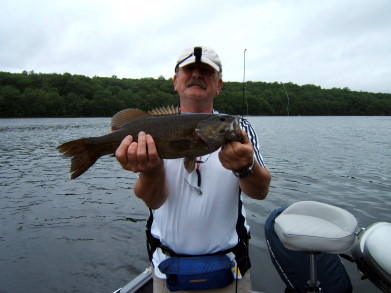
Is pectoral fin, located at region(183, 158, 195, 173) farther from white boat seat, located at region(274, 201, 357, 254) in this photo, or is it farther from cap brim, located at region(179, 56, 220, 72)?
white boat seat, located at region(274, 201, 357, 254)

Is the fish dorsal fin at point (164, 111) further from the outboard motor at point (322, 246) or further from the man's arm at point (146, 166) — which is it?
the outboard motor at point (322, 246)

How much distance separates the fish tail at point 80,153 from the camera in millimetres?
2963

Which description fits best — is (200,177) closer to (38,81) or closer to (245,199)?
(245,199)

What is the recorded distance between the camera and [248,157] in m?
2.48

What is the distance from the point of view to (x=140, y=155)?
8.49 feet

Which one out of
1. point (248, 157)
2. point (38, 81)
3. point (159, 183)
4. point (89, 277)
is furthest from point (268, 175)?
point (38, 81)

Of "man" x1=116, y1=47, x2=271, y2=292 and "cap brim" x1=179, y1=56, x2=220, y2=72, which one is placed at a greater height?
"cap brim" x1=179, y1=56, x2=220, y2=72

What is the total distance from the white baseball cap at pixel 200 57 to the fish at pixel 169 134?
48 cm

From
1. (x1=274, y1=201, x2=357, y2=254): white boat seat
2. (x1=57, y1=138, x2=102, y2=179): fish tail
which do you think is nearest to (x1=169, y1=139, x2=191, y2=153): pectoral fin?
(x1=57, y1=138, x2=102, y2=179): fish tail

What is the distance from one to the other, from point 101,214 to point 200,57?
9881 millimetres

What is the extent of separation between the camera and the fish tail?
9.72 ft

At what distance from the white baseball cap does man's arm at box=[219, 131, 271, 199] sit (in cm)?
81

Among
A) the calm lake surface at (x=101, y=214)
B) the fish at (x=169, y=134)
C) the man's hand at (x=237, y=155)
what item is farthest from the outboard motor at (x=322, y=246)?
the calm lake surface at (x=101, y=214)

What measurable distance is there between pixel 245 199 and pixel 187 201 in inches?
372
